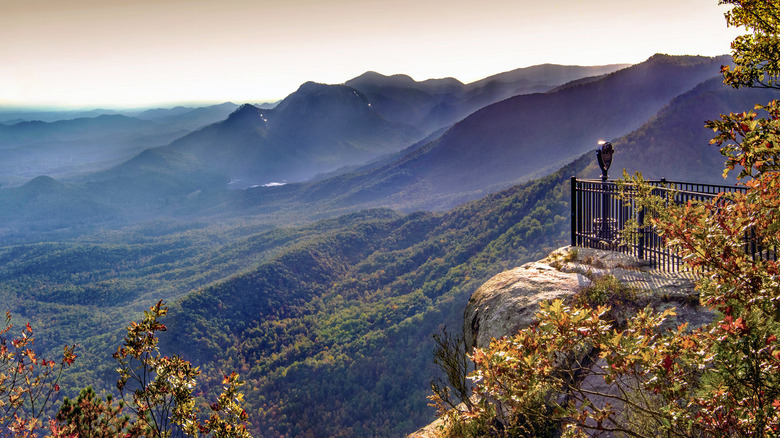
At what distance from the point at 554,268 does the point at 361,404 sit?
4047cm

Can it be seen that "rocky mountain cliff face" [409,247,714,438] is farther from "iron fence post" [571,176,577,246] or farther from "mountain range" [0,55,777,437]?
"mountain range" [0,55,777,437]

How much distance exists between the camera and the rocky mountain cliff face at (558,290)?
24.2 ft

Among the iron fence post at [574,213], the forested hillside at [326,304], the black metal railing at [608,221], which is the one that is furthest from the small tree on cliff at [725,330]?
the forested hillside at [326,304]

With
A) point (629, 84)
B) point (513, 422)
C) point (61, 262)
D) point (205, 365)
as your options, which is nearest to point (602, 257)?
point (513, 422)

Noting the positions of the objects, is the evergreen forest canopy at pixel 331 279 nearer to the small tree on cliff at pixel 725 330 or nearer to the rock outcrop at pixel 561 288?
the small tree on cliff at pixel 725 330

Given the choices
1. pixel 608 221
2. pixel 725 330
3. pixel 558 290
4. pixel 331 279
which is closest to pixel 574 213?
pixel 608 221

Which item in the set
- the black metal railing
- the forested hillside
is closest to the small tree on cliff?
the black metal railing

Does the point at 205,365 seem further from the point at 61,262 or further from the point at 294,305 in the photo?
the point at 61,262

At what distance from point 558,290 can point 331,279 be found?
74.8m

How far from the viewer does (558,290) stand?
8.37 meters

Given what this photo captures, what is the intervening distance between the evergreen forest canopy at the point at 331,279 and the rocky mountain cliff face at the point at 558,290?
5.01 metres

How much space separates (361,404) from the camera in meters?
45.3

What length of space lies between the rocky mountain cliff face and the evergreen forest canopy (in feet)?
Answer: 16.4

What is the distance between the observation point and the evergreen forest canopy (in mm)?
25641
